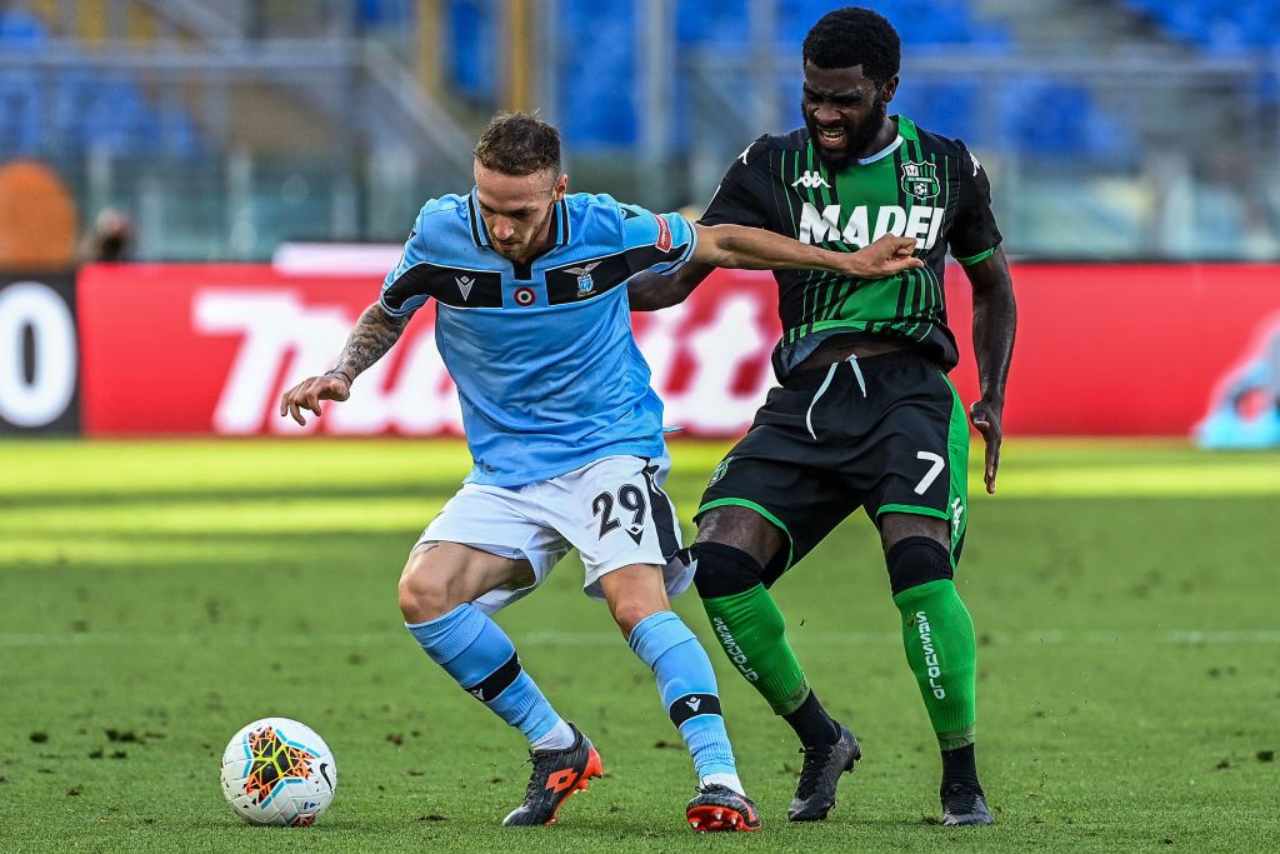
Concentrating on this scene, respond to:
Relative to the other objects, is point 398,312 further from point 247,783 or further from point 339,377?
point 247,783

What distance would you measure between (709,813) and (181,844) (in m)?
1.18

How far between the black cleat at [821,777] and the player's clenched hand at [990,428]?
755mm

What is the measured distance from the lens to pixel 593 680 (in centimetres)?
887

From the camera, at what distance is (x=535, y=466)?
5863 mm

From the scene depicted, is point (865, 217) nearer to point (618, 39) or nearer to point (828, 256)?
point (828, 256)

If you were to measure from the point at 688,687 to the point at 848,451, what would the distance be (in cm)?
76

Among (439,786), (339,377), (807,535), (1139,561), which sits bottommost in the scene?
(1139,561)

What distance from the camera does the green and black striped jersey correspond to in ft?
19.8

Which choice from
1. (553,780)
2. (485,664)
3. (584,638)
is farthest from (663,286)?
(584,638)

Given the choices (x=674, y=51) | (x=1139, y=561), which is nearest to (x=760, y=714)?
(x=1139, y=561)

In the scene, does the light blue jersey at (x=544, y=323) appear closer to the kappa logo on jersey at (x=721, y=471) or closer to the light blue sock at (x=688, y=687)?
the kappa logo on jersey at (x=721, y=471)

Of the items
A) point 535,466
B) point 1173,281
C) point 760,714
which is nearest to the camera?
point 535,466

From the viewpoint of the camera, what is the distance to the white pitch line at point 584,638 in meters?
9.77

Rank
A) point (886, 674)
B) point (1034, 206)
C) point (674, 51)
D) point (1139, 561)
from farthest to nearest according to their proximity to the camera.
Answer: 1. point (674, 51)
2. point (1034, 206)
3. point (1139, 561)
4. point (886, 674)
